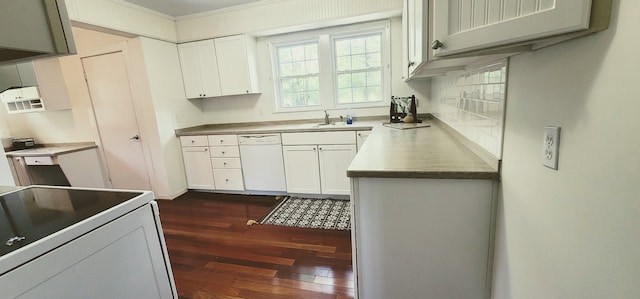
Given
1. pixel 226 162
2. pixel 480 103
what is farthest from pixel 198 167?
pixel 480 103

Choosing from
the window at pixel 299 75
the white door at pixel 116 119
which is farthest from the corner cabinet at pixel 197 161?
the window at pixel 299 75

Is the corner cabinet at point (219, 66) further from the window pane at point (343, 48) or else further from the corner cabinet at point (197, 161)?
the window pane at point (343, 48)

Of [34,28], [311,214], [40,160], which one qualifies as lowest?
[311,214]

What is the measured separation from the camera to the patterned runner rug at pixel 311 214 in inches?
102

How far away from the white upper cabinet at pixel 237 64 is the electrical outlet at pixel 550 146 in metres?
3.30

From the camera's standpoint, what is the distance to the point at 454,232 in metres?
1.19

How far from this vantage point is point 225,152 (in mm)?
3445

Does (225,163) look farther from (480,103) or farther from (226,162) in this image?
(480,103)

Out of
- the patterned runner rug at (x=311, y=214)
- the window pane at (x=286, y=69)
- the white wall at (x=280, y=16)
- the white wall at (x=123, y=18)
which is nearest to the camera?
the white wall at (x=123, y=18)

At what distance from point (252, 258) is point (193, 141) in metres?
2.16

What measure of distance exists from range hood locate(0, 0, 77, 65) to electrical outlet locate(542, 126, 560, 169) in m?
1.47

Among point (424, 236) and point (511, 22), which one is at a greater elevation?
point (511, 22)

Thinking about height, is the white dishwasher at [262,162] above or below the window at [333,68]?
below

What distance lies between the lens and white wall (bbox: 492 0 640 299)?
50cm
